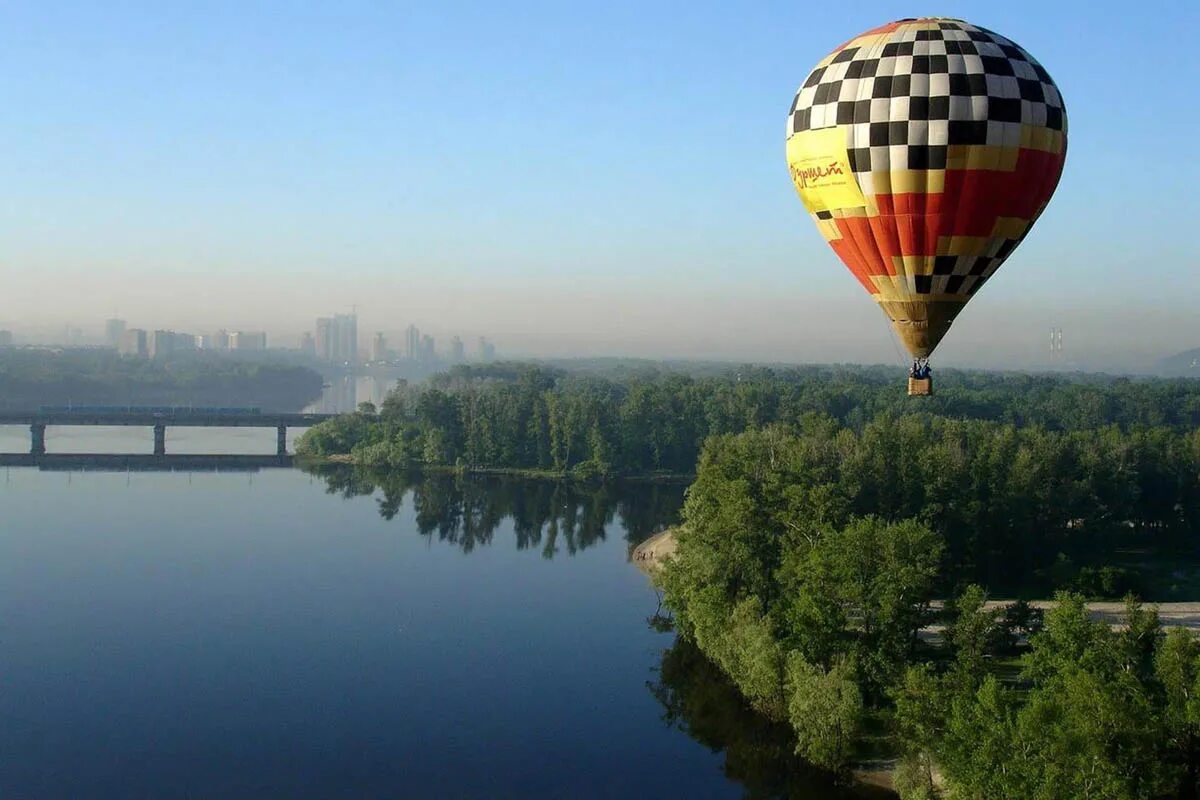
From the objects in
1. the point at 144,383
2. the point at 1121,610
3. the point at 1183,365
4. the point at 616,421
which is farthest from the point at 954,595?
the point at 1183,365

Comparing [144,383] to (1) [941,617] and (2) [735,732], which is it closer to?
(2) [735,732]

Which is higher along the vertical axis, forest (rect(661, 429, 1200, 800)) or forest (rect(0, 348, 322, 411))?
forest (rect(0, 348, 322, 411))

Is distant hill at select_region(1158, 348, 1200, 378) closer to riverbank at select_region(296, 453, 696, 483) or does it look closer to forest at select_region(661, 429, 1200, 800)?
riverbank at select_region(296, 453, 696, 483)

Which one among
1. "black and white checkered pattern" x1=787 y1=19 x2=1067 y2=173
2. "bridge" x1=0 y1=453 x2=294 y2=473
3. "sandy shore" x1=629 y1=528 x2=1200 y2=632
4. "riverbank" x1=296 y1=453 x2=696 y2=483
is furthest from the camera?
"bridge" x1=0 y1=453 x2=294 y2=473

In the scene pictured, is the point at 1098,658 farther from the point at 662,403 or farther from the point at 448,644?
the point at 662,403

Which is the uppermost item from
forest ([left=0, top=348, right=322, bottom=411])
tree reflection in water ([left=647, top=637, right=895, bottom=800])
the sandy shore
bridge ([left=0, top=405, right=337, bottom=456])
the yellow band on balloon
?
the yellow band on balloon

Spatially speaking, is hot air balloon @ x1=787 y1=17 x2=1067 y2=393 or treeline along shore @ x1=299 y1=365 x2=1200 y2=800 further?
hot air balloon @ x1=787 y1=17 x2=1067 y2=393

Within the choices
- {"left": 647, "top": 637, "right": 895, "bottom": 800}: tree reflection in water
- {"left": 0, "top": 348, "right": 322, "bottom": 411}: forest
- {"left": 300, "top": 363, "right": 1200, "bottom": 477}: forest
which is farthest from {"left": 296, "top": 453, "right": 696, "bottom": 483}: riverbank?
{"left": 0, "top": 348, "right": 322, "bottom": 411}: forest

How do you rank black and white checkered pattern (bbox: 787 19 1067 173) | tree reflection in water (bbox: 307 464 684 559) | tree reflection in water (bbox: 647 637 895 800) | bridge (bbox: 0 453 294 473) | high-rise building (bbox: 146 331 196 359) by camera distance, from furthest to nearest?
high-rise building (bbox: 146 331 196 359) → bridge (bbox: 0 453 294 473) → tree reflection in water (bbox: 307 464 684 559) → tree reflection in water (bbox: 647 637 895 800) → black and white checkered pattern (bbox: 787 19 1067 173)
